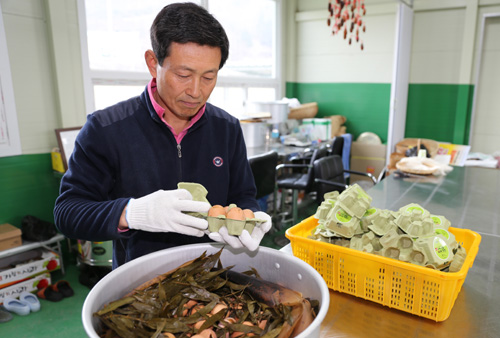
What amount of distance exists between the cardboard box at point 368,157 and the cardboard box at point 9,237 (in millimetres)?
4436

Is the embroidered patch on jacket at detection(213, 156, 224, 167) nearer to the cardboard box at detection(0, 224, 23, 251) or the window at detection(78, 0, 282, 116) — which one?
the cardboard box at detection(0, 224, 23, 251)

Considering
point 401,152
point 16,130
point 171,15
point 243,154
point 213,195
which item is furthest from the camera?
point 401,152

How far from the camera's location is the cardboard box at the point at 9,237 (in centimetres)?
277

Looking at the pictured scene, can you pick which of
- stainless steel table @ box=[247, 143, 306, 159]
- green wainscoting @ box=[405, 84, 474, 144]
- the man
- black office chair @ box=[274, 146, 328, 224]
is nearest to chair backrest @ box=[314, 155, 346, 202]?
black office chair @ box=[274, 146, 328, 224]

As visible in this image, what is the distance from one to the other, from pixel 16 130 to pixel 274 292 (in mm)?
2918

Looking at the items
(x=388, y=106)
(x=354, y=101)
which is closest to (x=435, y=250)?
(x=388, y=106)

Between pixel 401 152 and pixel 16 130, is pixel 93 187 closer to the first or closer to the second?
pixel 16 130

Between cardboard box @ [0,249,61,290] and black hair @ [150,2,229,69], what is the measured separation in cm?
255

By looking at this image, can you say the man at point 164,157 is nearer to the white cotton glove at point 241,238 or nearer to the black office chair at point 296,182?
the white cotton glove at point 241,238

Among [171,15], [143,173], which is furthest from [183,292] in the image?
[171,15]

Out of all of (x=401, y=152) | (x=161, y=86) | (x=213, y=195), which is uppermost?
(x=161, y=86)

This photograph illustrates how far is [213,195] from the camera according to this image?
141cm

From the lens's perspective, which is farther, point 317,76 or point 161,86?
point 317,76

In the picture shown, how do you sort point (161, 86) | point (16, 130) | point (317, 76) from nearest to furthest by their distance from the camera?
point (161, 86), point (16, 130), point (317, 76)
